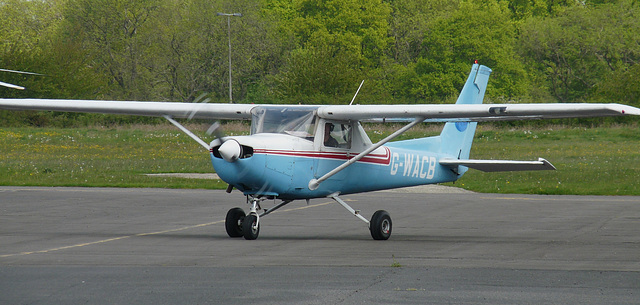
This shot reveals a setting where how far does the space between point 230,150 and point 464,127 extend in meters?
6.79

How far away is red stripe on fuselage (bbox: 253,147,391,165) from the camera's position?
12.4 m

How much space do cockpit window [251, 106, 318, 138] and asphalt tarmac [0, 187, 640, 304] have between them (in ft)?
5.72

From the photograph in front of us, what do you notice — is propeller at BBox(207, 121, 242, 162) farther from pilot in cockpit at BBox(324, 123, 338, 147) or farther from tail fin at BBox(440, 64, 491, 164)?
tail fin at BBox(440, 64, 491, 164)

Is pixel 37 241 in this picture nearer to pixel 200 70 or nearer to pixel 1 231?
pixel 1 231

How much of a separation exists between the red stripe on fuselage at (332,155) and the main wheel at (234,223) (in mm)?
1407

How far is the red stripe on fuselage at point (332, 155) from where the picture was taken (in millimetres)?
12423

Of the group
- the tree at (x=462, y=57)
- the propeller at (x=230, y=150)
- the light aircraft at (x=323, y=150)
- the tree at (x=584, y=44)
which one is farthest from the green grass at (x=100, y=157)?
the tree at (x=584, y=44)

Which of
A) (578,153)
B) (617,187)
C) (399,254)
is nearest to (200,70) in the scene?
(578,153)

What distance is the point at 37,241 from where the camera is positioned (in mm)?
12500

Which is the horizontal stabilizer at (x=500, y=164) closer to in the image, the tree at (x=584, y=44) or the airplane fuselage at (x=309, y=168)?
the airplane fuselage at (x=309, y=168)

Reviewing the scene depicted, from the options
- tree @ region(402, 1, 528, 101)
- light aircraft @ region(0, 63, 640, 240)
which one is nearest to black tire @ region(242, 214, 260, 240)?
light aircraft @ region(0, 63, 640, 240)

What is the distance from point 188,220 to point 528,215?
277 inches

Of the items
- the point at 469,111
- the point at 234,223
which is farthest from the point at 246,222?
the point at 469,111

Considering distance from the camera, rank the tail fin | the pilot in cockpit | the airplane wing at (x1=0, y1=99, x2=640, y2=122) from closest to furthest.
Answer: the airplane wing at (x1=0, y1=99, x2=640, y2=122)
the pilot in cockpit
the tail fin
